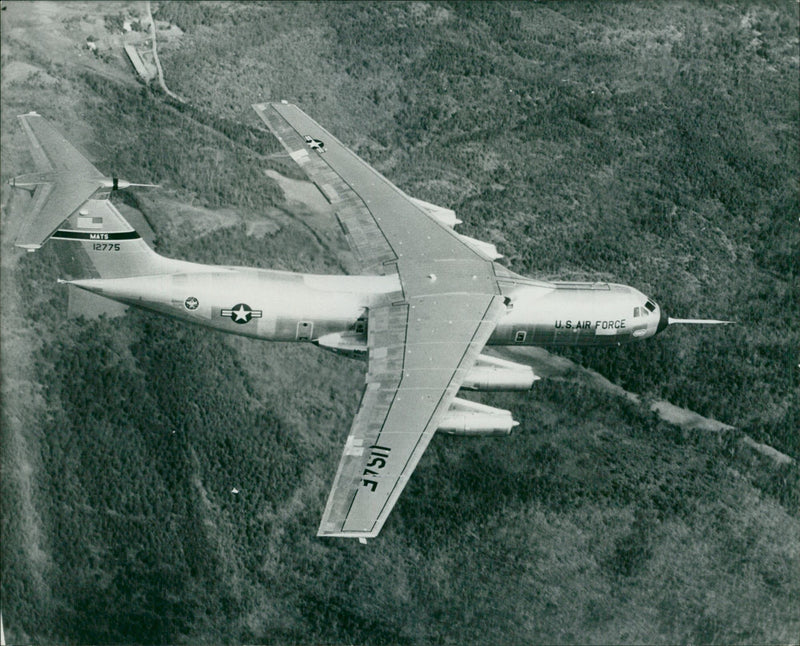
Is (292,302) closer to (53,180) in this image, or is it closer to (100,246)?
(100,246)

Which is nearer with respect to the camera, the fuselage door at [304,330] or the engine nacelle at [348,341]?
the fuselage door at [304,330]

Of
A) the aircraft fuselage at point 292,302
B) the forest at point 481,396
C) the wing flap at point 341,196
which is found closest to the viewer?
the forest at point 481,396

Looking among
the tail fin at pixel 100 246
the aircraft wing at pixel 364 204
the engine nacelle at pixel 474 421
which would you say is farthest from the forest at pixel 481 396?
the tail fin at pixel 100 246

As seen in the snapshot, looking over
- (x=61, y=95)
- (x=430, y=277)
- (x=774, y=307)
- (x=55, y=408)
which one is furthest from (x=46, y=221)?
(x=774, y=307)

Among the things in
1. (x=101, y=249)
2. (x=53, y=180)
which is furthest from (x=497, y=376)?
(x=53, y=180)

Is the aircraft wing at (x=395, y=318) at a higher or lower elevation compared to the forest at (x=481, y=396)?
higher

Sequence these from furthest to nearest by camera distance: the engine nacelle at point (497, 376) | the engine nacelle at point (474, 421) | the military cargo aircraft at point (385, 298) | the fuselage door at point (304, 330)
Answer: the fuselage door at point (304, 330)
the engine nacelle at point (497, 376)
the military cargo aircraft at point (385, 298)
the engine nacelle at point (474, 421)

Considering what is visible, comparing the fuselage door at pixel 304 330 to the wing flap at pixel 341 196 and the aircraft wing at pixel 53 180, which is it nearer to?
the wing flap at pixel 341 196

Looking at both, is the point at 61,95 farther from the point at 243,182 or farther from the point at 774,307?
the point at 774,307
